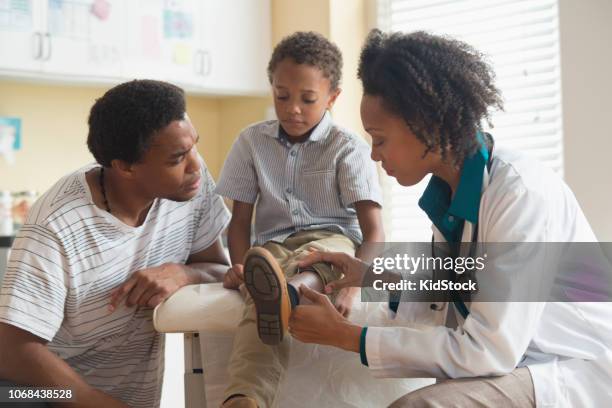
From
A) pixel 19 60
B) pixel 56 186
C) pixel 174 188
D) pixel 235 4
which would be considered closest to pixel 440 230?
pixel 174 188

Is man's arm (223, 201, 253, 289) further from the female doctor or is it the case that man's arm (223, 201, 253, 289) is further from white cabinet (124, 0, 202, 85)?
white cabinet (124, 0, 202, 85)

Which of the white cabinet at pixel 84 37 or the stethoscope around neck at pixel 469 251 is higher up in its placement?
the white cabinet at pixel 84 37

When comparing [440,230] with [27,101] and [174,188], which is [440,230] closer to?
[174,188]

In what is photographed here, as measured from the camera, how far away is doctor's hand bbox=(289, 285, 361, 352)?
1345 mm

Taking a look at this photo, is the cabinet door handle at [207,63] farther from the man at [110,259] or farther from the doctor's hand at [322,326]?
the doctor's hand at [322,326]

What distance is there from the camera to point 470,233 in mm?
1363

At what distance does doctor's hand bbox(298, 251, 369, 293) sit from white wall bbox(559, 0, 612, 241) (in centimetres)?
110

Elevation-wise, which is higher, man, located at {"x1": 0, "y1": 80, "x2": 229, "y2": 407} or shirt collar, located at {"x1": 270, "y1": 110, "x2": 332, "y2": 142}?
shirt collar, located at {"x1": 270, "y1": 110, "x2": 332, "y2": 142}

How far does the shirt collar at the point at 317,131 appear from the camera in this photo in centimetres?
210

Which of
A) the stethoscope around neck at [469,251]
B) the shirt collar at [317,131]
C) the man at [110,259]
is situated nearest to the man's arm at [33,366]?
the man at [110,259]

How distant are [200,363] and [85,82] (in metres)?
1.87

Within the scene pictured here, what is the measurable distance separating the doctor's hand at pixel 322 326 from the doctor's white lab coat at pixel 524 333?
4 cm

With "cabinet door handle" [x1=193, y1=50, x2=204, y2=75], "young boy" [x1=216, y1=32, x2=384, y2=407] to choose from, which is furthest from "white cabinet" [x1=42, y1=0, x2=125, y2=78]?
"young boy" [x1=216, y1=32, x2=384, y2=407]

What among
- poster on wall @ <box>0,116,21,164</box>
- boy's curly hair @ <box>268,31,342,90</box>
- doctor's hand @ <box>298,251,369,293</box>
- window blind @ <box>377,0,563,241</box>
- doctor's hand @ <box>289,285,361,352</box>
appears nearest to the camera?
doctor's hand @ <box>289,285,361,352</box>
